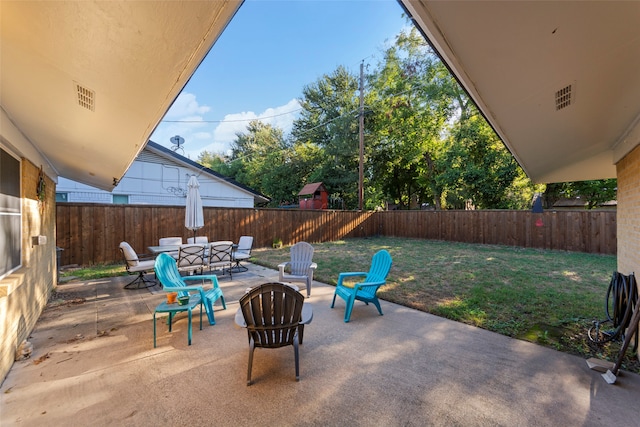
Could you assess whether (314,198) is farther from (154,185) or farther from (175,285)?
(175,285)

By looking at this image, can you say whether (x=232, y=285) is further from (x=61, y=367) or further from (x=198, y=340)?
(x=61, y=367)

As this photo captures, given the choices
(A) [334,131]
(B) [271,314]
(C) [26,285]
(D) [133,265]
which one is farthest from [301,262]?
(A) [334,131]

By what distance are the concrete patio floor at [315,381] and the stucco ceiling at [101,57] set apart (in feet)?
8.34

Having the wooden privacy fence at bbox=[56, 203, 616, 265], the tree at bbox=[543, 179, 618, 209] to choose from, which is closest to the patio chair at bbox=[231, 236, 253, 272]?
the wooden privacy fence at bbox=[56, 203, 616, 265]

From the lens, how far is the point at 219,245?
6.56 meters

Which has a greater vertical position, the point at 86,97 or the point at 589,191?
the point at 589,191

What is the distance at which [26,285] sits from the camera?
341cm

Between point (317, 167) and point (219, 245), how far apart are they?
1807 cm

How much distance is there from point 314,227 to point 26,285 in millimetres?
11441

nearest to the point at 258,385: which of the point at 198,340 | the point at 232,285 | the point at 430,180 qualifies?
the point at 198,340

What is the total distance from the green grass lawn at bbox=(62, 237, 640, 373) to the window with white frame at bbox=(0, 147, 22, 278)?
438 centimetres

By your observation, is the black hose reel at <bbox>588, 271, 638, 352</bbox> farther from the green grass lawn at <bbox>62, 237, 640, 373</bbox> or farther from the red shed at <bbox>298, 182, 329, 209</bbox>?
the red shed at <bbox>298, 182, 329, 209</bbox>

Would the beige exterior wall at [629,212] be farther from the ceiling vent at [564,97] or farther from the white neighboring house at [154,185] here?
the white neighboring house at [154,185]

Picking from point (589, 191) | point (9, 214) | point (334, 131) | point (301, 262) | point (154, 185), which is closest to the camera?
point (9, 214)
